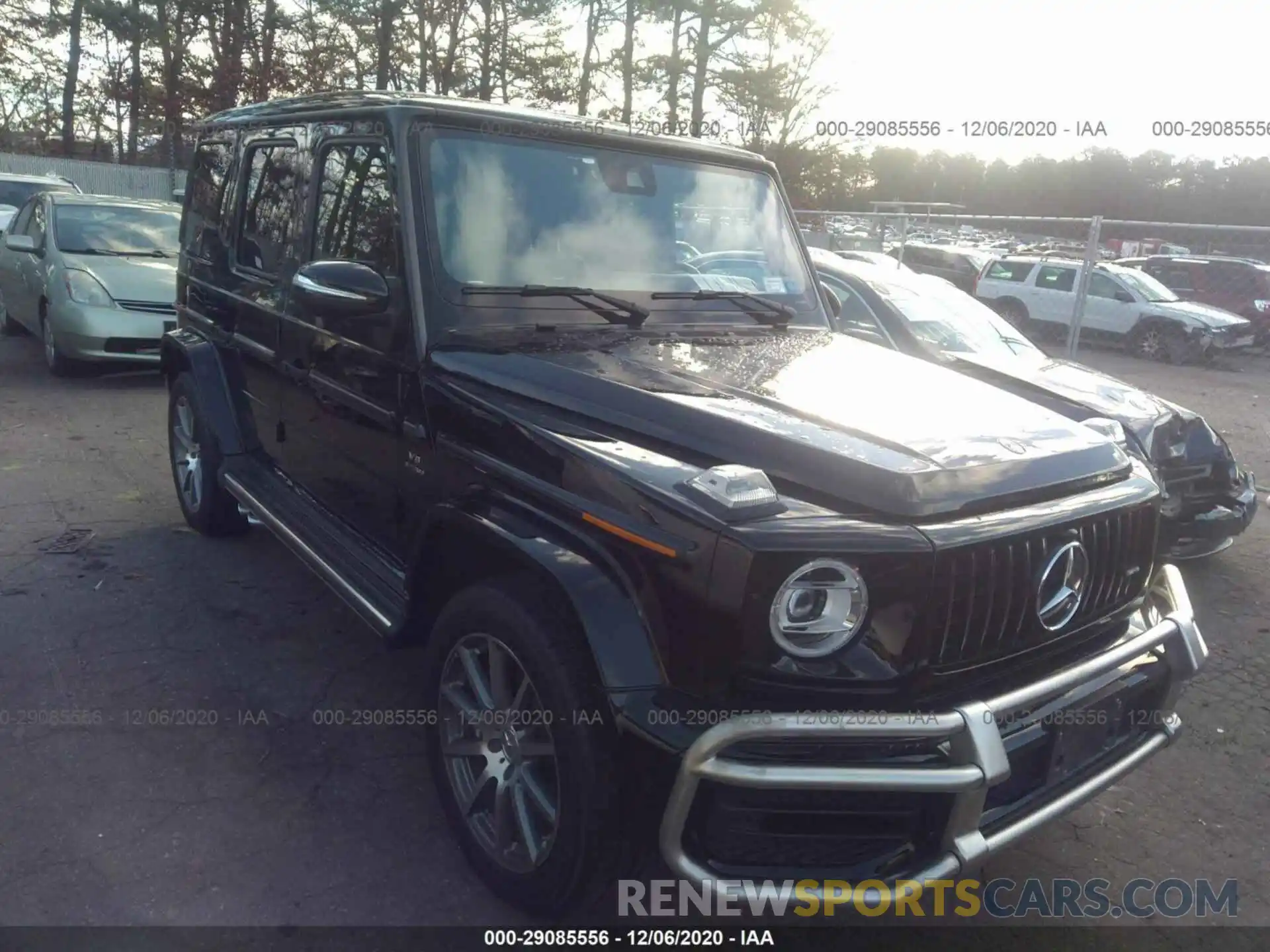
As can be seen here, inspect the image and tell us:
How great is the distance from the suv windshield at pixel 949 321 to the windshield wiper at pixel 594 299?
3.67m

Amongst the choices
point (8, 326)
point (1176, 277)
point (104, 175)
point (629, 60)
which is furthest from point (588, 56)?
point (8, 326)

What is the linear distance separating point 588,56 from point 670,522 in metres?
28.7

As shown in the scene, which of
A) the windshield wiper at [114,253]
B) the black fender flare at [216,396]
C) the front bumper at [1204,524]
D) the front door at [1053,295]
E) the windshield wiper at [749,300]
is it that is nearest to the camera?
the windshield wiper at [749,300]

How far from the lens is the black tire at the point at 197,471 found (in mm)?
5168

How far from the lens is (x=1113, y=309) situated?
58.0 ft

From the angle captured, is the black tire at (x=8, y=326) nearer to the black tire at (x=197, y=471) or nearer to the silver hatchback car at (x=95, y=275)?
the silver hatchback car at (x=95, y=275)

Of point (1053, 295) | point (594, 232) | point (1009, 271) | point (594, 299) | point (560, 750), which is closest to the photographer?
point (560, 750)

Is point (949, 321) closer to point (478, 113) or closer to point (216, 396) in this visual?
point (478, 113)

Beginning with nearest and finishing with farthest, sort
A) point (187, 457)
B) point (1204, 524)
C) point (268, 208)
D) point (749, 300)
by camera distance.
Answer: point (749, 300) < point (268, 208) < point (187, 457) < point (1204, 524)

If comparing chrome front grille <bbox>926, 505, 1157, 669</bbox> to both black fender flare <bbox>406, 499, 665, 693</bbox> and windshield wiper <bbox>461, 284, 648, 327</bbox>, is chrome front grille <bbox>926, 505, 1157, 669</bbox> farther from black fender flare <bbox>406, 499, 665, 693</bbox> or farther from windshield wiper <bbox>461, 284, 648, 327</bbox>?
windshield wiper <bbox>461, 284, 648, 327</bbox>

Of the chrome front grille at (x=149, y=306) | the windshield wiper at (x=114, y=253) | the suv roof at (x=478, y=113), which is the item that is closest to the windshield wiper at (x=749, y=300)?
the suv roof at (x=478, y=113)

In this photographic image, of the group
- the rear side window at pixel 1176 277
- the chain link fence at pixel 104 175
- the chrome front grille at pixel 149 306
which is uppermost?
the chain link fence at pixel 104 175

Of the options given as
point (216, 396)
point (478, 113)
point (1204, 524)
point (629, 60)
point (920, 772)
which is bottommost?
point (1204, 524)

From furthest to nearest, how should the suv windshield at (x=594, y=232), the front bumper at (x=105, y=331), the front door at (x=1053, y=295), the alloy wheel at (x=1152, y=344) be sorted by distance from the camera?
the front door at (x=1053, y=295), the alloy wheel at (x=1152, y=344), the front bumper at (x=105, y=331), the suv windshield at (x=594, y=232)
